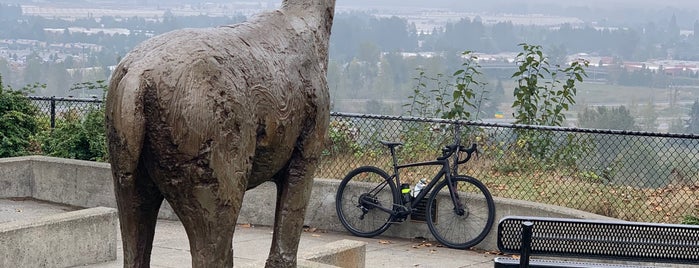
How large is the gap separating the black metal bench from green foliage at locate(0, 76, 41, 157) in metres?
9.87

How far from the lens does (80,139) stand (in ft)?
47.7

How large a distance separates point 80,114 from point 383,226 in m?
5.98

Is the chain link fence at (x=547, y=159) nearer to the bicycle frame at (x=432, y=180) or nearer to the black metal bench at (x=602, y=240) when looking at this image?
the bicycle frame at (x=432, y=180)

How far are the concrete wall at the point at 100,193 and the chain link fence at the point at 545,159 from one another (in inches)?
38.1

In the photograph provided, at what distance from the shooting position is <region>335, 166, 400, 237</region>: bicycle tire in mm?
12867

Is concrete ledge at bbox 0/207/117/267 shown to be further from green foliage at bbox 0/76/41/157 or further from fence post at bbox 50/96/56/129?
fence post at bbox 50/96/56/129

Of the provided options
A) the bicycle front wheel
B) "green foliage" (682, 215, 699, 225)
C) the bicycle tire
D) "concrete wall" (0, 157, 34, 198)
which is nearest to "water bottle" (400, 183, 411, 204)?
the bicycle tire

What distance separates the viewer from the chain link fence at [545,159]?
13.0 meters

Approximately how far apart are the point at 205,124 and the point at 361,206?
724 centimetres

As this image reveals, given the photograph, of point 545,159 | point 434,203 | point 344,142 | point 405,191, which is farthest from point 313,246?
point 545,159

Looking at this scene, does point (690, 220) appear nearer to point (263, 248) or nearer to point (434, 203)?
point (434, 203)

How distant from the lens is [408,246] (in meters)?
12.4

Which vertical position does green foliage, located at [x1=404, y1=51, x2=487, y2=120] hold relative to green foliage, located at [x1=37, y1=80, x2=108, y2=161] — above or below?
above

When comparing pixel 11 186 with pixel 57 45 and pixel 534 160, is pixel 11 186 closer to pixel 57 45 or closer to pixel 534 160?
pixel 534 160
